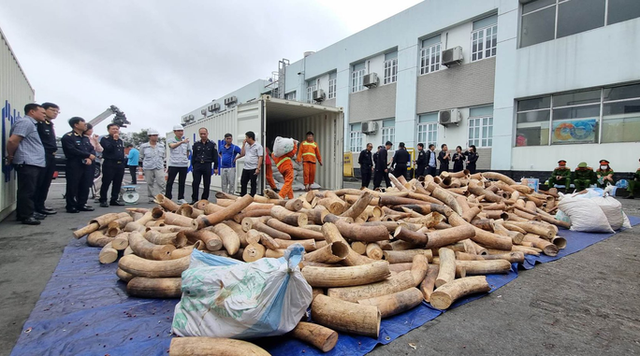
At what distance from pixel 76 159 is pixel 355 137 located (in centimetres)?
1592

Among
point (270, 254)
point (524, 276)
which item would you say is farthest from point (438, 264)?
point (270, 254)

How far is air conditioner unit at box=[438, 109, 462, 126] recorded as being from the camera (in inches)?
597

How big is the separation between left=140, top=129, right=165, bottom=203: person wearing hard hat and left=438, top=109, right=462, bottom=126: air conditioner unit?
1204 cm

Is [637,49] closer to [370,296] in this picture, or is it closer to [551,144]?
[551,144]

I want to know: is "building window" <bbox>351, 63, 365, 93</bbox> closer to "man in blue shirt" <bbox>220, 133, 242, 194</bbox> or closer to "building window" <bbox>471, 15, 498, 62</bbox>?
"building window" <bbox>471, 15, 498, 62</bbox>

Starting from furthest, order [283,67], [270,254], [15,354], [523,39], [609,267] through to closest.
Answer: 1. [283,67]
2. [523,39]
3. [609,267]
4. [270,254]
5. [15,354]

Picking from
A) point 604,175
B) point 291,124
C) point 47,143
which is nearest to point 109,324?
point 47,143

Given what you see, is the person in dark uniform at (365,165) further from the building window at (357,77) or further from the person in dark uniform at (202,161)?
the building window at (357,77)

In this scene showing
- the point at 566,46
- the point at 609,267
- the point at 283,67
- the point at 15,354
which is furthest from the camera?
the point at 283,67

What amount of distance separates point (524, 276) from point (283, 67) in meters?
25.4

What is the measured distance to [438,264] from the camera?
11.1ft

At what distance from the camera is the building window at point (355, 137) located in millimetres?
20547

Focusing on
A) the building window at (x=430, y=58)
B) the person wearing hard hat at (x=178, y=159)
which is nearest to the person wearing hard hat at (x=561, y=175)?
the building window at (x=430, y=58)

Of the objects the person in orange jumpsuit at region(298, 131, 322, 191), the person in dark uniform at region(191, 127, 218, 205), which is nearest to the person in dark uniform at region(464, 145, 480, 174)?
the person in orange jumpsuit at region(298, 131, 322, 191)
